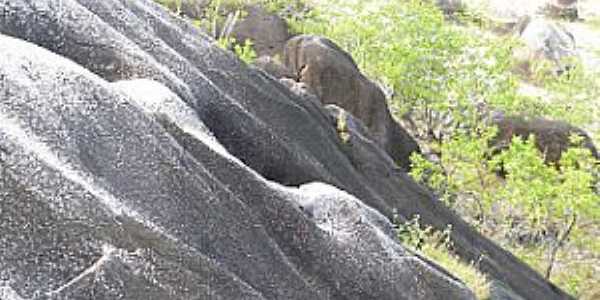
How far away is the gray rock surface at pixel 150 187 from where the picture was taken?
18.2 ft

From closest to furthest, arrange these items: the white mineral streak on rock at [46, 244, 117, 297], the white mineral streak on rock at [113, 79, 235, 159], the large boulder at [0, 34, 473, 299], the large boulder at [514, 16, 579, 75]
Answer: the white mineral streak on rock at [46, 244, 117, 297] < the large boulder at [0, 34, 473, 299] < the white mineral streak on rock at [113, 79, 235, 159] < the large boulder at [514, 16, 579, 75]

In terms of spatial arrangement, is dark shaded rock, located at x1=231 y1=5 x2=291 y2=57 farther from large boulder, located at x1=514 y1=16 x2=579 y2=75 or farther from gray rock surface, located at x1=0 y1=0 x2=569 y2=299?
gray rock surface, located at x1=0 y1=0 x2=569 y2=299

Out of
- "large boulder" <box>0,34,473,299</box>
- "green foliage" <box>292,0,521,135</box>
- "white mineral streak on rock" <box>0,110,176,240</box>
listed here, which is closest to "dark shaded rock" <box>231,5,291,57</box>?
"green foliage" <box>292,0,521,135</box>

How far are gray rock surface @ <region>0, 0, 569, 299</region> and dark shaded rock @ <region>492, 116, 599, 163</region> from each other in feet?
53.9

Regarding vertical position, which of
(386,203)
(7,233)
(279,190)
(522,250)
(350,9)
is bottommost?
(522,250)

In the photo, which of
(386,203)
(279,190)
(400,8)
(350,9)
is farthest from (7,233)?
(350,9)

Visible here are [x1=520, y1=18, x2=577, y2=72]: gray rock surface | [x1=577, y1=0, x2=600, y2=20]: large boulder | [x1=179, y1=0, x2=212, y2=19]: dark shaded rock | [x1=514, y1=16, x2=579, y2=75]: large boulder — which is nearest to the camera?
[x1=179, y1=0, x2=212, y2=19]: dark shaded rock

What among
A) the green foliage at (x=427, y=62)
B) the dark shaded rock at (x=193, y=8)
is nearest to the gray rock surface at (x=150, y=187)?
the green foliage at (x=427, y=62)

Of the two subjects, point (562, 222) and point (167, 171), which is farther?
point (562, 222)

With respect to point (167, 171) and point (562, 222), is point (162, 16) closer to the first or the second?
Answer: point (167, 171)

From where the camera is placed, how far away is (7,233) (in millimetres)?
5473

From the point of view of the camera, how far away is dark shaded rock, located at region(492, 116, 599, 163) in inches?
977

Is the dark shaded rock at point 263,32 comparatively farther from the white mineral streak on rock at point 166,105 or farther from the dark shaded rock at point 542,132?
the white mineral streak on rock at point 166,105

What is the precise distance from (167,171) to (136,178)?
271 mm
